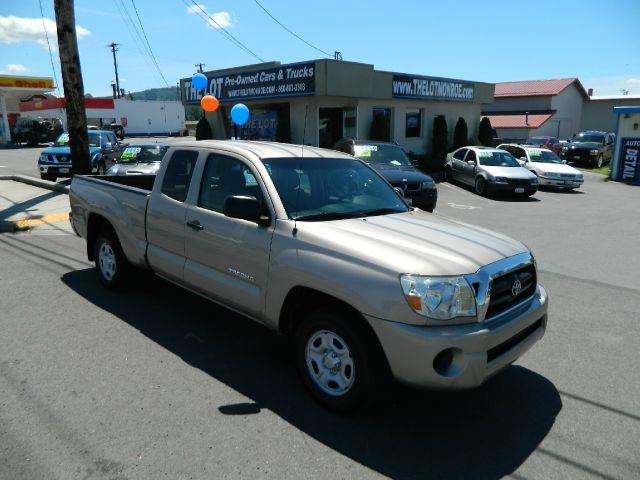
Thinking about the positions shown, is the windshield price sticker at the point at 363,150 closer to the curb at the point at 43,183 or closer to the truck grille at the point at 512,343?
the curb at the point at 43,183

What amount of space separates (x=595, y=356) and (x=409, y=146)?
19129 millimetres

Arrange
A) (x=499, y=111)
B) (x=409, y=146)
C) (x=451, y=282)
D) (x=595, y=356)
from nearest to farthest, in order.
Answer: (x=451, y=282) → (x=595, y=356) → (x=409, y=146) → (x=499, y=111)

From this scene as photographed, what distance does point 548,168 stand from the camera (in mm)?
18359

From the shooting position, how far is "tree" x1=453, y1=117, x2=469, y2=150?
24.5m

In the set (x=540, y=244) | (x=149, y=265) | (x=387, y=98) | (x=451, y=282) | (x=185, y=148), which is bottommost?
(x=540, y=244)

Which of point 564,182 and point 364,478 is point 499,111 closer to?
point 564,182

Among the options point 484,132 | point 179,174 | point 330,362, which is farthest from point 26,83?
point 330,362

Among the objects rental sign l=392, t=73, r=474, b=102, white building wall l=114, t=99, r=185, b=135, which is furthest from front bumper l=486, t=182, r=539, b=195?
white building wall l=114, t=99, r=185, b=135

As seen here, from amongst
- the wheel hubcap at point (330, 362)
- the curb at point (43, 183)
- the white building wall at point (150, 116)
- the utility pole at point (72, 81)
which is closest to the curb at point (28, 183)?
the curb at point (43, 183)

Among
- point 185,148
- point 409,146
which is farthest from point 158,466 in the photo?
point 409,146

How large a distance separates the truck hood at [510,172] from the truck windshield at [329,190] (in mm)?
12156

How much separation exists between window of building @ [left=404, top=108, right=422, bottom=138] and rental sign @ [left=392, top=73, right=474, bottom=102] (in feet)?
3.66

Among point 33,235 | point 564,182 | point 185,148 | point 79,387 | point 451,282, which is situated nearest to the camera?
point 451,282

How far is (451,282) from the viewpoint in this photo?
3002 millimetres
